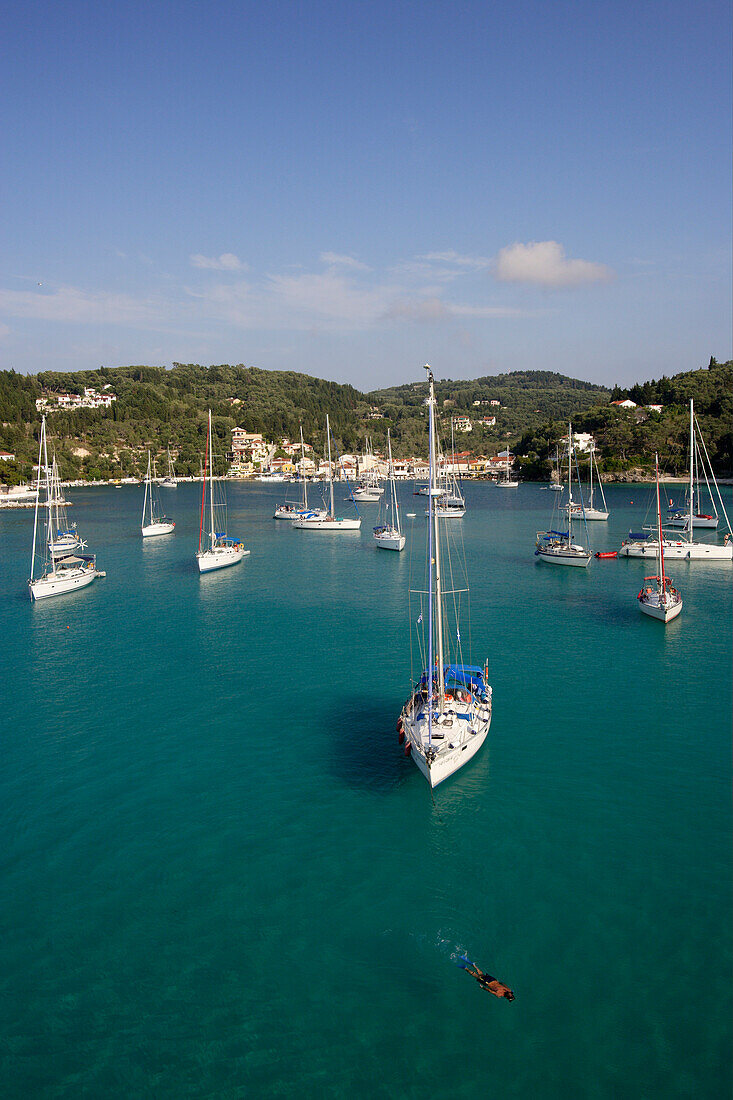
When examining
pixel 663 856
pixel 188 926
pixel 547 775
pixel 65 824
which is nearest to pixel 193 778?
pixel 65 824

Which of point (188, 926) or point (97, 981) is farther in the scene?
point (188, 926)

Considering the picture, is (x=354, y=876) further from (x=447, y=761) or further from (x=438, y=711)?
(x=438, y=711)

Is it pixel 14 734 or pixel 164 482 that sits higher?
pixel 164 482

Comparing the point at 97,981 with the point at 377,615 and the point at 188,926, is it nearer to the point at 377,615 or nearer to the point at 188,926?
the point at 188,926

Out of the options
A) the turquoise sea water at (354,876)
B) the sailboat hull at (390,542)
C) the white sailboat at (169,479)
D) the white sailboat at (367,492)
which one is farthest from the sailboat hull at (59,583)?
the white sailboat at (169,479)

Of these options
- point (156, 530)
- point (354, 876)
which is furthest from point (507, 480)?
point (354, 876)

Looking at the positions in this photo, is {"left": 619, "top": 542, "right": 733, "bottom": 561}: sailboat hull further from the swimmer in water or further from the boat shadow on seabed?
the swimmer in water
